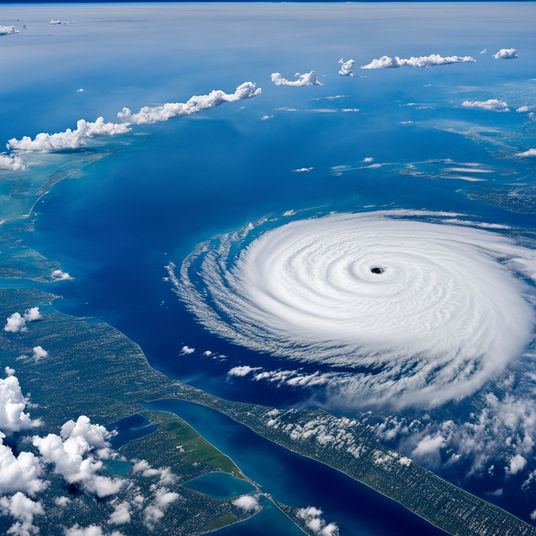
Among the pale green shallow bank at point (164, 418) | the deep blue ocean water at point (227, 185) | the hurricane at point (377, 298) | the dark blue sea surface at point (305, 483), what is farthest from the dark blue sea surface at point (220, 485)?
the hurricane at point (377, 298)

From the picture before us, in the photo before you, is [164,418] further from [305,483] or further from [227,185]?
[227,185]

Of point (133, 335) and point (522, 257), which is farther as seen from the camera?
point (522, 257)

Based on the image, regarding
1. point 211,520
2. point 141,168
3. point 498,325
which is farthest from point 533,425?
point 141,168

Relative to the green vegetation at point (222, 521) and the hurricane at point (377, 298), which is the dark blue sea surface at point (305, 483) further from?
the hurricane at point (377, 298)

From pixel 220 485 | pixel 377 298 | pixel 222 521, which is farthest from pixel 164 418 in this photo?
pixel 377 298

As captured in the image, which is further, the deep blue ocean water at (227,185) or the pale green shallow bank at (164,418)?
the deep blue ocean water at (227,185)

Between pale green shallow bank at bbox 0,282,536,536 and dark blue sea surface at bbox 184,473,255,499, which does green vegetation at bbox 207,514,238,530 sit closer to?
pale green shallow bank at bbox 0,282,536,536

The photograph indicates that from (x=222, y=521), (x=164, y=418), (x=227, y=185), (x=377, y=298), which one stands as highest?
(x=227, y=185)

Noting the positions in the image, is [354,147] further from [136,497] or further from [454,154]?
[136,497]
